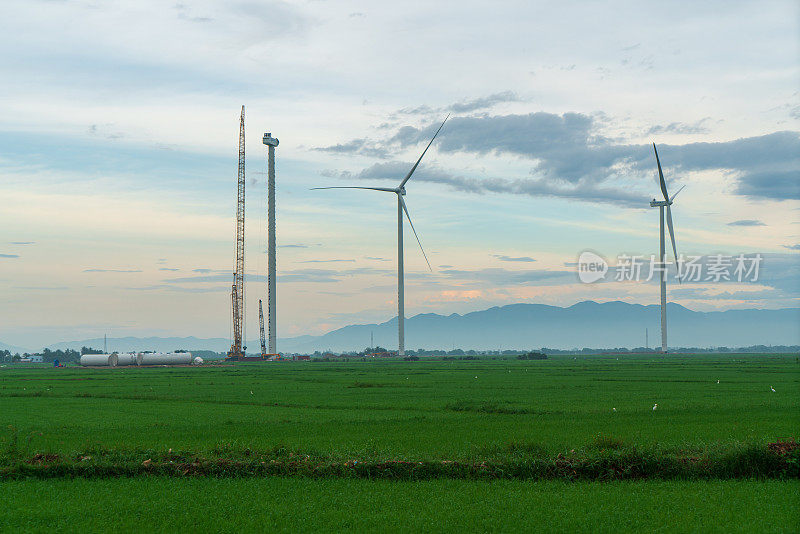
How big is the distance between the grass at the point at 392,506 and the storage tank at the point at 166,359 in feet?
442

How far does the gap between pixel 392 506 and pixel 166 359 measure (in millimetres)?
145133

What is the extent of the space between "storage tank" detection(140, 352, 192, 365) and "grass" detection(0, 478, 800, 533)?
442 feet

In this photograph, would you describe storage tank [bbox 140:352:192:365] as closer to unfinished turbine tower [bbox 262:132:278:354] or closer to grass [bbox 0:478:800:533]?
unfinished turbine tower [bbox 262:132:278:354]

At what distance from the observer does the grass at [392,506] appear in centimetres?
1708

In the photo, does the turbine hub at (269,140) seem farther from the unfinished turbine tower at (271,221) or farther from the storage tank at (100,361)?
the storage tank at (100,361)

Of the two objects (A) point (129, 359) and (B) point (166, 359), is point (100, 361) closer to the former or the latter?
(A) point (129, 359)

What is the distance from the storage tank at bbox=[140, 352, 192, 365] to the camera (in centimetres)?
14862

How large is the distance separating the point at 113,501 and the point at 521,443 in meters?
13.8

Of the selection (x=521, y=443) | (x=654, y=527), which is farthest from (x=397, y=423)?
(x=654, y=527)

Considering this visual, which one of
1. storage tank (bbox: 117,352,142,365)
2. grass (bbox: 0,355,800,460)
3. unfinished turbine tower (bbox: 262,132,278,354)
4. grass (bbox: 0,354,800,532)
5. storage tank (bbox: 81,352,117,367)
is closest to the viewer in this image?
grass (bbox: 0,354,800,532)

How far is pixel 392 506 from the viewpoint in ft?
61.3

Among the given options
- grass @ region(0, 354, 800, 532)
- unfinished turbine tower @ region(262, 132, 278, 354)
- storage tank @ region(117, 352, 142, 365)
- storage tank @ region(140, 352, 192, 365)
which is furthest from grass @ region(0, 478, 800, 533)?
unfinished turbine tower @ region(262, 132, 278, 354)

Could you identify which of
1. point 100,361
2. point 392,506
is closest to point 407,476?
point 392,506

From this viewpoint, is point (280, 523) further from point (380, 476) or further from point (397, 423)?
point (397, 423)
